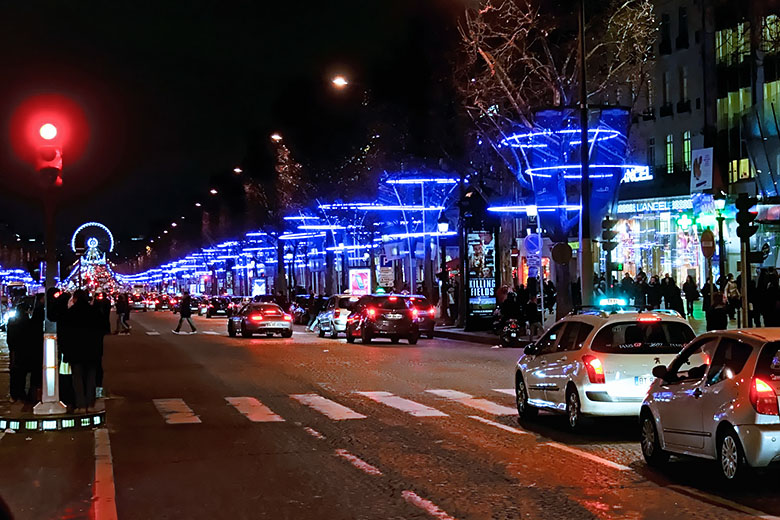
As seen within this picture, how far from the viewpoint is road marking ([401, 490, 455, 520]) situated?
9148 millimetres

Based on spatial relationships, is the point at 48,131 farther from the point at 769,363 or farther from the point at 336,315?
the point at 336,315

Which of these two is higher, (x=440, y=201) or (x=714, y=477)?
(x=440, y=201)

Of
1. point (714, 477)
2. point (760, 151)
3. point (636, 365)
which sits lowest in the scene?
point (714, 477)

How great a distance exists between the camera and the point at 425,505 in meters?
9.62

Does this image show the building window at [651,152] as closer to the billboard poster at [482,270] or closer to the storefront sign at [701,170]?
the storefront sign at [701,170]

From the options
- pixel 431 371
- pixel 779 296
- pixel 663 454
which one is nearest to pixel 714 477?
pixel 663 454

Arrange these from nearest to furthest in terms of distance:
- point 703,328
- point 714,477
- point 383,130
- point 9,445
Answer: point 714,477 → point 9,445 → point 703,328 → point 383,130

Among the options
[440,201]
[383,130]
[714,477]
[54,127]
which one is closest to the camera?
[714,477]

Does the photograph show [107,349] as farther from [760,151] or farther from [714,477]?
[714,477]

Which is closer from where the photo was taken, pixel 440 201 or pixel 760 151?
pixel 760 151

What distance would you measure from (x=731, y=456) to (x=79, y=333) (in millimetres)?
9867

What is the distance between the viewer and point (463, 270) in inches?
1697

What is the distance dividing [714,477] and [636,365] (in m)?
3.15

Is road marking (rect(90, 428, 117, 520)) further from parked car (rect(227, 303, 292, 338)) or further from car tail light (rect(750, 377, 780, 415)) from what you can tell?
parked car (rect(227, 303, 292, 338))
